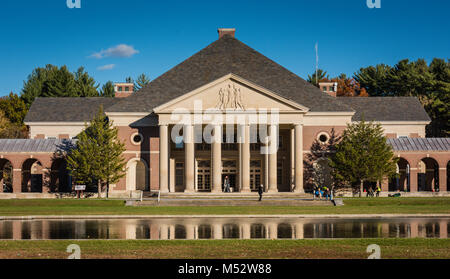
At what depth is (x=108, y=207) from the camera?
44750mm

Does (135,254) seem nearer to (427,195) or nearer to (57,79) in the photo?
(427,195)

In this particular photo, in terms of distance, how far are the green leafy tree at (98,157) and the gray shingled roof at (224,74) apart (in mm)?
5000

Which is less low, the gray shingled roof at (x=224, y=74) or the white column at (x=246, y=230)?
the gray shingled roof at (x=224, y=74)

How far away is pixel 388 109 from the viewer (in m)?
71.2

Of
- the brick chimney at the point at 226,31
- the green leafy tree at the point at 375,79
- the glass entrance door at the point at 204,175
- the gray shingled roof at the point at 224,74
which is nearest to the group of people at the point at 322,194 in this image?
the gray shingled roof at the point at 224,74

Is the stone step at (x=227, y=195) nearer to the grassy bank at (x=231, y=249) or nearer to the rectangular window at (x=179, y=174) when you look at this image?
the rectangular window at (x=179, y=174)

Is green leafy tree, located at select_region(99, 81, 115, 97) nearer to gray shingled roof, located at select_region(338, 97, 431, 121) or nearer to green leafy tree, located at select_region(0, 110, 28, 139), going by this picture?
green leafy tree, located at select_region(0, 110, 28, 139)

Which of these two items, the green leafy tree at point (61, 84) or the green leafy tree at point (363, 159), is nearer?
the green leafy tree at point (363, 159)

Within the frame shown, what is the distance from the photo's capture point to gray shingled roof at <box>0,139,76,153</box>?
6038cm

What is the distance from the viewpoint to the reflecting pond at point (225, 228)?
2491 centimetres

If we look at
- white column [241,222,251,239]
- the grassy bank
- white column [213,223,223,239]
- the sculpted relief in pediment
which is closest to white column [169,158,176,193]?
the sculpted relief in pediment

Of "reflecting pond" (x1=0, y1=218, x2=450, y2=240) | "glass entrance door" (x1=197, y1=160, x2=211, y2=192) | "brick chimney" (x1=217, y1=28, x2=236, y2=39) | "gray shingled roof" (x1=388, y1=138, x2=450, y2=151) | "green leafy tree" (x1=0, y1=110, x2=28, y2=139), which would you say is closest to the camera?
"reflecting pond" (x1=0, y1=218, x2=450, y2=240)

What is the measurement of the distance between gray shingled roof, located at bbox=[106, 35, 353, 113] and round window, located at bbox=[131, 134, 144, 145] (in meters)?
2.87

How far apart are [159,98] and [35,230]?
36334mm
